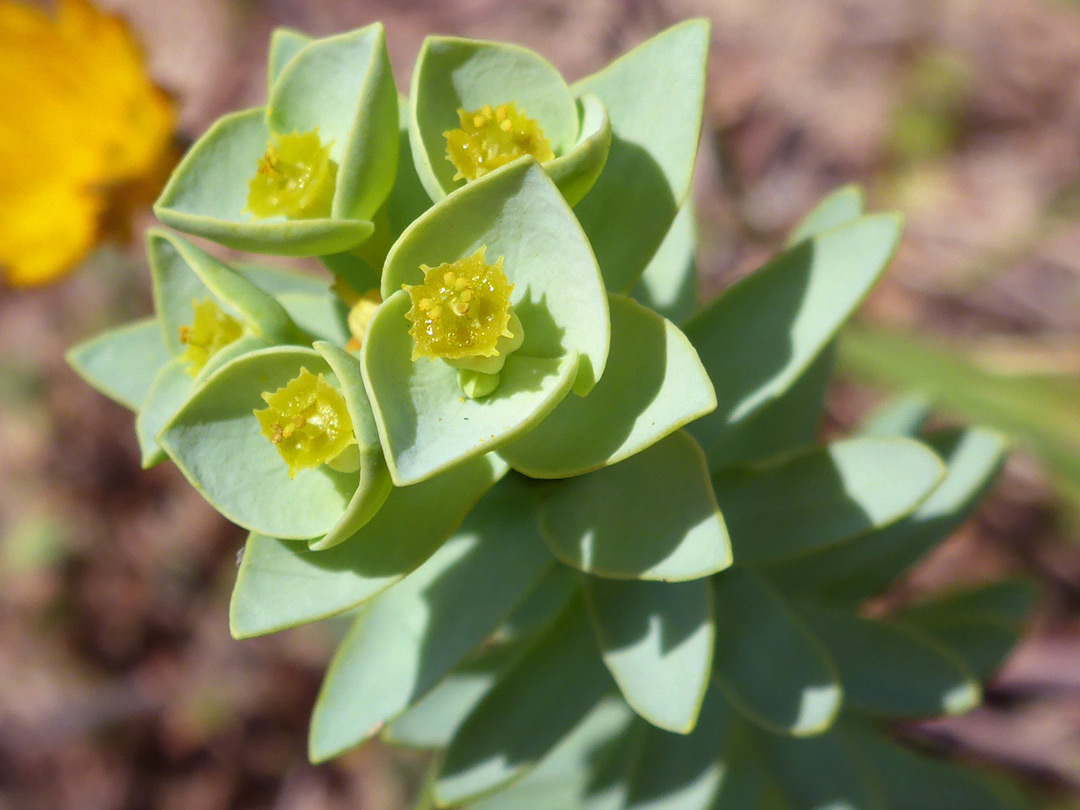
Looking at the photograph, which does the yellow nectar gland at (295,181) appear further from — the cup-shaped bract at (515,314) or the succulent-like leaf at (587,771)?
the succulent-like leaf at (587,771)

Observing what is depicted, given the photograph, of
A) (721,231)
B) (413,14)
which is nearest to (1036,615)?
(721,231)

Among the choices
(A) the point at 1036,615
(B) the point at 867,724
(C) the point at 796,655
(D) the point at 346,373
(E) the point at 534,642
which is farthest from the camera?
(A) the point at 1036,615

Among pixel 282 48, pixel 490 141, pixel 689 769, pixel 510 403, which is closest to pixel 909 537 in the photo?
pixel 689 769

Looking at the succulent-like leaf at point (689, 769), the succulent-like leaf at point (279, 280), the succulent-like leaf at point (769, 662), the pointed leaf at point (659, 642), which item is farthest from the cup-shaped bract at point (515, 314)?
the succulent-like leaf at point (689, 769)

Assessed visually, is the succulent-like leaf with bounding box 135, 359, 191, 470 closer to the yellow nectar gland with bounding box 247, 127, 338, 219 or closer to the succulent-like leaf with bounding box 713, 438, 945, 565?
the yellow nectar gland with bounding box 247, 127, 338, 219

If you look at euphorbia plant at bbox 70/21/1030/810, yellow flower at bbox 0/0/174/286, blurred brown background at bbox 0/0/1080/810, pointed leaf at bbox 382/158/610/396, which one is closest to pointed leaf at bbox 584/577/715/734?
euphorbia plant at bbox 70/21/1030/810

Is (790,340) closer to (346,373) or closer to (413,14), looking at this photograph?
(346,373)

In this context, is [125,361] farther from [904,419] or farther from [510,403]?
[904,419]
